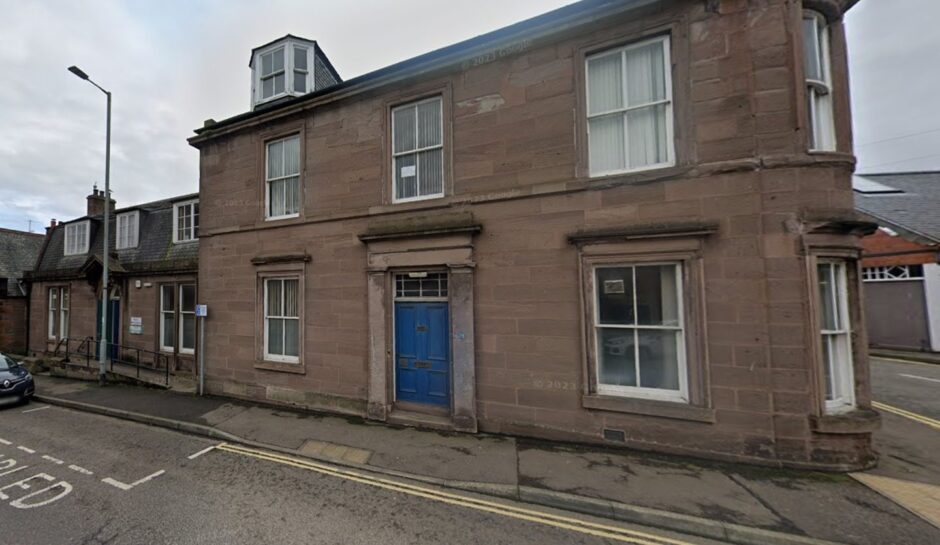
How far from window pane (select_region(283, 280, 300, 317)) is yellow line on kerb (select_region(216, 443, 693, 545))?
3.55 m

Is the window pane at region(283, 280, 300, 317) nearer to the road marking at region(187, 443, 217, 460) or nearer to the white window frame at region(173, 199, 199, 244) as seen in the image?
the road marking at region(187, 443, 217, 460)

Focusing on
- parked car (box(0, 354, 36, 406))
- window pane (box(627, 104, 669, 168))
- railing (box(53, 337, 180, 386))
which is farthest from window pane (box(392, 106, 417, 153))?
parked car (box(0, 354, 36, 406))

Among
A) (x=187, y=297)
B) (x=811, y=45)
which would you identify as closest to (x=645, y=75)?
(x=811, y=45)

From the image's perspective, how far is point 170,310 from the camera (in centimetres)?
1325

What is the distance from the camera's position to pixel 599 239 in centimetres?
596

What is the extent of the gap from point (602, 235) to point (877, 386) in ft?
32.9

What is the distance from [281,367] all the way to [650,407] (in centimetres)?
779

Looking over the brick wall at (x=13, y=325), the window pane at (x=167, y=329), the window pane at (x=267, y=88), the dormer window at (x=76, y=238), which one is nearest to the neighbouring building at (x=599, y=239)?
the window pane at (x=267, y=88)

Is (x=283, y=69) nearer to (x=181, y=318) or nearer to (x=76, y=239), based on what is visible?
(x=181, y=318)

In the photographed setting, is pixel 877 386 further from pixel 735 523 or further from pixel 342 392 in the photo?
pixel 342 392

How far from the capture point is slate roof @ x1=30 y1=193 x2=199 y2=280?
13.2 m

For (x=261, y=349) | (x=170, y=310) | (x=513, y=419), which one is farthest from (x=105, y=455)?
(x=170, y=310)

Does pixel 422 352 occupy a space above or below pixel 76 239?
below

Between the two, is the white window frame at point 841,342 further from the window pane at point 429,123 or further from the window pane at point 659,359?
the window pane at point 429,123
